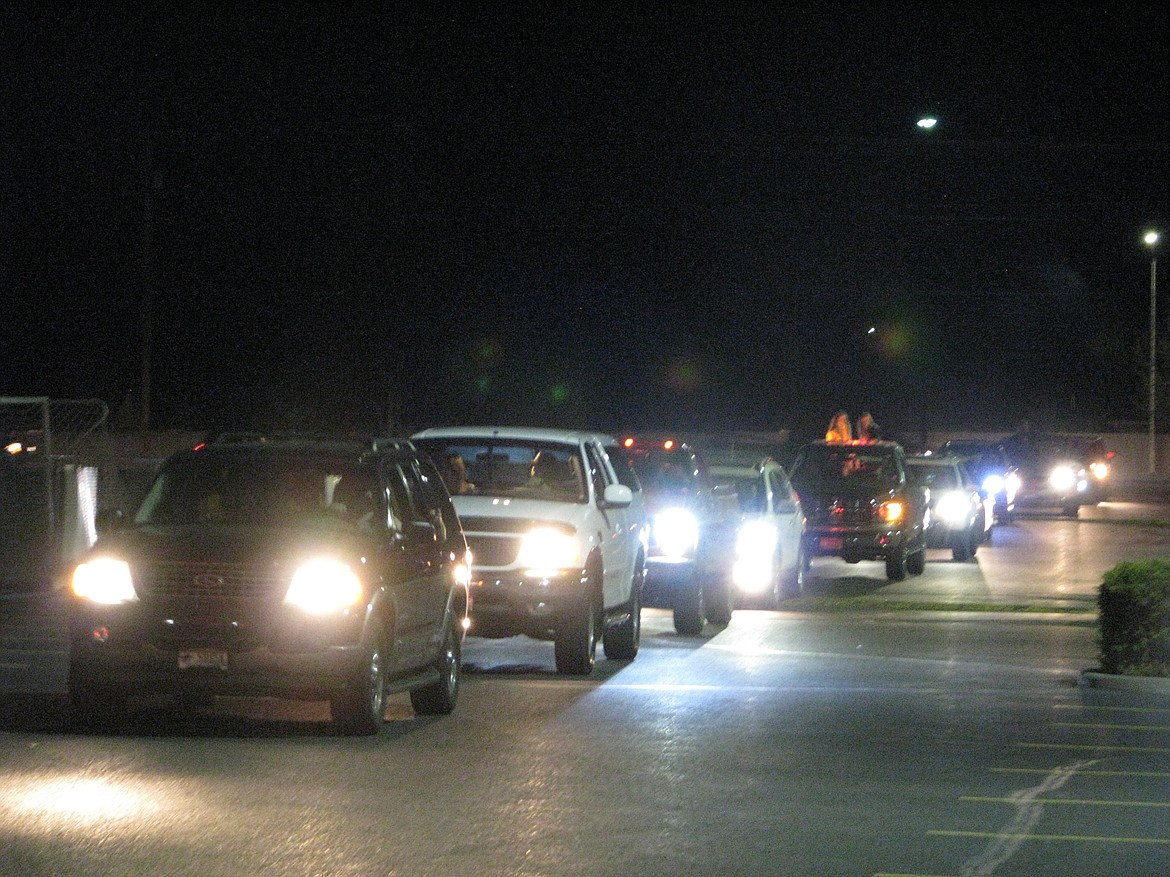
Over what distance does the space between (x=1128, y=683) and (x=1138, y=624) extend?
483mm

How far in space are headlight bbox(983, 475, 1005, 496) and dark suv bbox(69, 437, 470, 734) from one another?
71.1ft

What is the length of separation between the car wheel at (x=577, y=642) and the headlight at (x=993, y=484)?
18.6m

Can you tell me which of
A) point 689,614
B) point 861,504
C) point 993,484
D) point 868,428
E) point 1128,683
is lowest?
point 1128,683

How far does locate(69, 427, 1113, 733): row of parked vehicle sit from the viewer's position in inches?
419

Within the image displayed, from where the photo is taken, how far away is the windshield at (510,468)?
15062 millimetres

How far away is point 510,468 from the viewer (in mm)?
15422

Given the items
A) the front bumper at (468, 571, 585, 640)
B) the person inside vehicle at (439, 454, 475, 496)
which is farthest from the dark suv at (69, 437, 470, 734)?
the person inside vehicle at (439, 454, 475, 496)

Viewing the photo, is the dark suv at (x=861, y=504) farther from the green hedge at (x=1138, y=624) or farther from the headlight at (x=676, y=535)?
the green hedge at (x=1138, y=624)

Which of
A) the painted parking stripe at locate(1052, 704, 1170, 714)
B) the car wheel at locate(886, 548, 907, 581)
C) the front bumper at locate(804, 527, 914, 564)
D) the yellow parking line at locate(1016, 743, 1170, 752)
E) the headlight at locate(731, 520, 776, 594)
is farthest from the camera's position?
Answer: the car wheel at locate(886, 548, 907, 581)

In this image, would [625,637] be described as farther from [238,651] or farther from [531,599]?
[238,651]

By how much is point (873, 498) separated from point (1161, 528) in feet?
47.5

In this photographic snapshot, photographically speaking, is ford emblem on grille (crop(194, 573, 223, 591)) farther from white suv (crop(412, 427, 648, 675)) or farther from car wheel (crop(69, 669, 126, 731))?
white suv (crop(412, 427, 648, 675))

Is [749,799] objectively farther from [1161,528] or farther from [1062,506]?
[1062,506]

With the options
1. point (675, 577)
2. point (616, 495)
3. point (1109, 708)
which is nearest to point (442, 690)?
point (616, 495)
